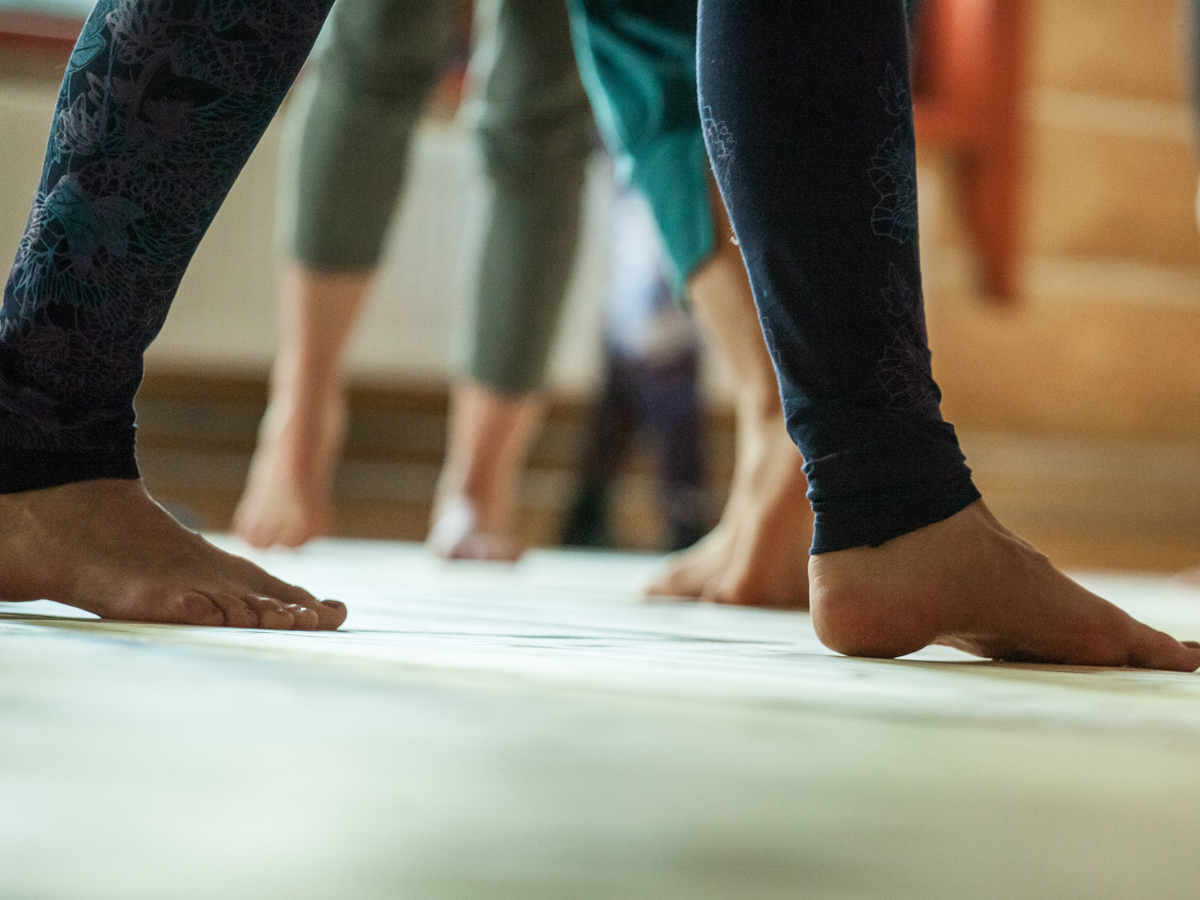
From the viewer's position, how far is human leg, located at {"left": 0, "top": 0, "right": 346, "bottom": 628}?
0.52m

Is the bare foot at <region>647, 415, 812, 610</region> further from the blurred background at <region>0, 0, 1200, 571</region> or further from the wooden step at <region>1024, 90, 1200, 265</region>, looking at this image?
the wooden step at <region>1024, 90, 1200, 265</region>

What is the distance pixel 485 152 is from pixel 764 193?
3.15ft

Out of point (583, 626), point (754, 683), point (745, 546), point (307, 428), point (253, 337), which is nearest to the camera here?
point (754, 683)

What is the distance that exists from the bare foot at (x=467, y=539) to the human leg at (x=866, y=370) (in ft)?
2.86

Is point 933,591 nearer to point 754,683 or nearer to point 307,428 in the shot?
point 754,683

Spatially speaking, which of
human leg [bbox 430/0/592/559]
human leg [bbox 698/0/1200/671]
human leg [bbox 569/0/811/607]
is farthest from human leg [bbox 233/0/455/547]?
human leg [bbox 698/0/1200/671]

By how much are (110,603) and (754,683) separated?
0.30 metres

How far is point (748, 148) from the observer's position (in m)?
Answer: 0.53

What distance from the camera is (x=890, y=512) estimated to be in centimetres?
51

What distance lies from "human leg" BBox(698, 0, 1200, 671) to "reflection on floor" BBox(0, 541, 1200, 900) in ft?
0.39

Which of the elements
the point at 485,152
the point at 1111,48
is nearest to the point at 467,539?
the point at 485,152

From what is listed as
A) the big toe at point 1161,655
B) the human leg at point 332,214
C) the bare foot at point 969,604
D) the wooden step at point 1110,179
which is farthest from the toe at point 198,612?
the wooden step at point 1110,179

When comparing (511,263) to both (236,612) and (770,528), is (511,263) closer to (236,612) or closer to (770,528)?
(770,528)

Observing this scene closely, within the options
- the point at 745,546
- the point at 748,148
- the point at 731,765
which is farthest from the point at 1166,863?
the point at 745,546
